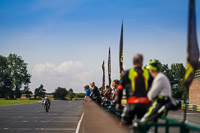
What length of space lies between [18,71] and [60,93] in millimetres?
22800

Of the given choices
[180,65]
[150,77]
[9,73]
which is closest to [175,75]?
[180,65]

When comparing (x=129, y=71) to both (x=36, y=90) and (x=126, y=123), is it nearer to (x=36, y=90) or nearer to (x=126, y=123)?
(x=126, y=123)

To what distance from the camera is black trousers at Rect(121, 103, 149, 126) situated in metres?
5.64

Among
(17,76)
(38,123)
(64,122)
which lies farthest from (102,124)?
(17,76)

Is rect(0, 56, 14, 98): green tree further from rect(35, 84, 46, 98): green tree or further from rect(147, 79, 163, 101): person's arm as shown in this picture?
rect(147, 79, 163, 101): person's arm

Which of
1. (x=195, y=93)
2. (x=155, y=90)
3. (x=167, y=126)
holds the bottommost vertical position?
(x=167, y=126)

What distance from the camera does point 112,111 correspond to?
12.5 metres

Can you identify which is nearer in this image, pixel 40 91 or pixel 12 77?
pixel 12 77

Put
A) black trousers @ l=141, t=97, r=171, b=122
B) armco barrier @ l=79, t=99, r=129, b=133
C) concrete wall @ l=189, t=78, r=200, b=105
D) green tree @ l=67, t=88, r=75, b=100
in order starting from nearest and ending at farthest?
1. armco barrier @ l=79, t=99, r=129, b=133
2. black trousers @ l=141, t=97, r=171, b=122
3. concrete wall @ l=189, t=78, r=200, b=105
4. green tree @ l=67, t=88, r=75, b=100

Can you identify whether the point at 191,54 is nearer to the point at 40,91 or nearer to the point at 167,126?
the point at 167,126

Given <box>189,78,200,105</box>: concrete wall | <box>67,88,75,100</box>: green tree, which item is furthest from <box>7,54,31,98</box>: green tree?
<box>189,78,200,105</box>: concrete wall

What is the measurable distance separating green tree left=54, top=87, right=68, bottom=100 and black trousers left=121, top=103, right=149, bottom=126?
5417 inches

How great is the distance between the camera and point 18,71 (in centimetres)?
12675

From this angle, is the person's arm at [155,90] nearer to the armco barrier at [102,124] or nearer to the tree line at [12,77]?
the armco barrier at [102,124]
